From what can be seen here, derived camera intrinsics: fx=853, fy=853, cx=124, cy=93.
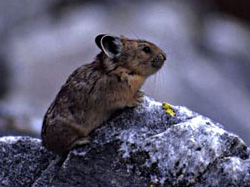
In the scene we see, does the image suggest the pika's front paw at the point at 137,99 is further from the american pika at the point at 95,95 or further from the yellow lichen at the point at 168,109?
the yellow lichen at the point at 168,109

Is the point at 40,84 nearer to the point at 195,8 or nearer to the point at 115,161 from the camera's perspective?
the point at 195,8

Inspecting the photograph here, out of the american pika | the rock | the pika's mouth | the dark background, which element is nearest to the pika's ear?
the american pika

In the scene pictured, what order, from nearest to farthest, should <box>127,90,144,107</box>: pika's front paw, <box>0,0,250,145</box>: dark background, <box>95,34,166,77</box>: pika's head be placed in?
<box>127,90,144,107</box>: pika's front paw → <box>95,34,166,77</box>: pika's head → <box>0,0,250,145</box>: dark background

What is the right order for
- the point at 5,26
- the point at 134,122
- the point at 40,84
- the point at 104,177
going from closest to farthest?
the point at 104,177, the point at 134,122, the point at 40,84, the point at 5,26

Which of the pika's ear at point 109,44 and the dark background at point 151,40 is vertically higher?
the dark background at point 151,40

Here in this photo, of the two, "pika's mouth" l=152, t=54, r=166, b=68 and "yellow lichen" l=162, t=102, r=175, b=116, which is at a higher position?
"pika's mouth" l=152, t=54, r=166, b=68

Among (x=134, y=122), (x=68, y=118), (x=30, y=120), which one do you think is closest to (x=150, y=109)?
(x=134, y=122)

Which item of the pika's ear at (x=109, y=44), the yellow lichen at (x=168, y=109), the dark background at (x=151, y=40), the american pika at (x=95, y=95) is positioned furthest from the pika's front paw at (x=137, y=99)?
the dark background at (x=151, y=40)

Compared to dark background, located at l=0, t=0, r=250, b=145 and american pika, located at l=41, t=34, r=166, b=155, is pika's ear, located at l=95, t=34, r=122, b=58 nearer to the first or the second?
american pika, located at l=41, t=34, r=166, b=155
